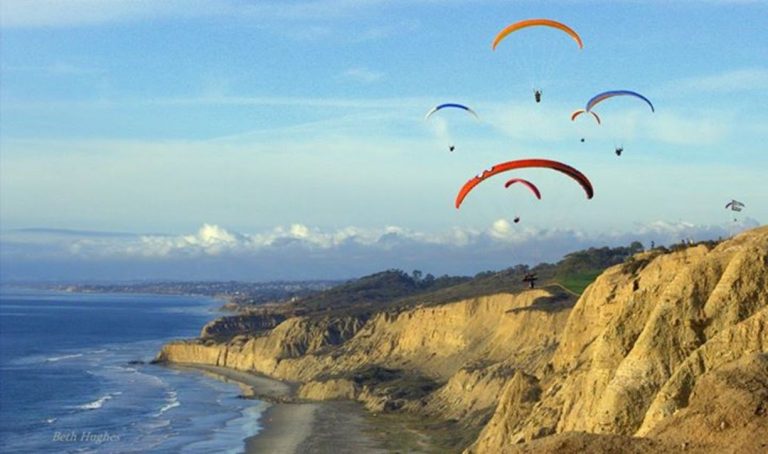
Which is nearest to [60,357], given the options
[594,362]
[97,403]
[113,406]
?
[97,403]

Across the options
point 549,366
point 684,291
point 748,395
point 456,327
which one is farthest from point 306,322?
point 748,395

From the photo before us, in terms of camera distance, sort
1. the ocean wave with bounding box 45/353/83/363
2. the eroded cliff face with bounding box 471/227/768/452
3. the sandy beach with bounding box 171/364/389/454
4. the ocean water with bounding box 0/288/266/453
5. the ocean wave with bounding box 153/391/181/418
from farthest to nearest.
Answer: the ocean wave with bounding box 45/353/83/363 → the ocean wave with bounding box 153/391/181/418 → the ocean water with bounding box 0/288/266/453 → the sandy beach with bounding box 171/364/389/454 → the eroded cliff face with bounding box 471/227/768/452

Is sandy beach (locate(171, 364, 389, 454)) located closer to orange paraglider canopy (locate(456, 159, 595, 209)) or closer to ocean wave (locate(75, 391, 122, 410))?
ocean wave (locate(75, 391, 122, 410))

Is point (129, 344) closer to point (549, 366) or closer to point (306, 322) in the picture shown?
point (306, 322)

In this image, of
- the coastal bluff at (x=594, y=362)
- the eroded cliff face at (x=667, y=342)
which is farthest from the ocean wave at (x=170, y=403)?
the eroded cliff face at (x=667, y=342)

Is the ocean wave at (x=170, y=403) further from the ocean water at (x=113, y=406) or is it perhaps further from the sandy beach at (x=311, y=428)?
the sandy beach at (x=311, y=428)

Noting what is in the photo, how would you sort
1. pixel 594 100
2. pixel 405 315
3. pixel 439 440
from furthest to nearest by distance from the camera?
pixel 405 315
pixel 439 440
pixel 594 100

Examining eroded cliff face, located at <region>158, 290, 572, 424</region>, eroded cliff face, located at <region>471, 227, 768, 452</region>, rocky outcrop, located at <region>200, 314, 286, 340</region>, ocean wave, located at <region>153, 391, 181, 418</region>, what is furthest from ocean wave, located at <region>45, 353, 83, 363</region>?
eroded cliff face, located at <region>471, 227, 768, 452</region>

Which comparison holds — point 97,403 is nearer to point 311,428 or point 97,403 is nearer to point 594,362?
point 311,428
